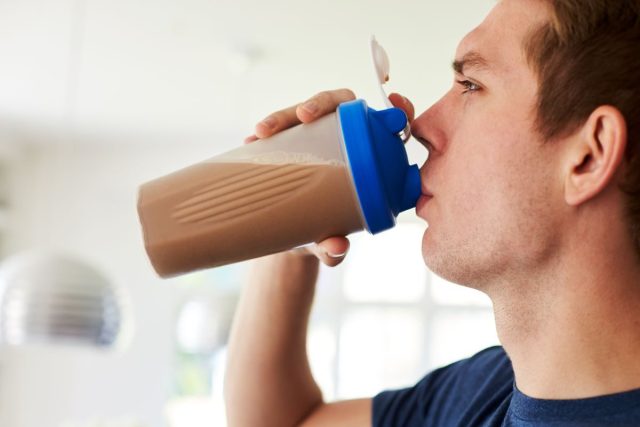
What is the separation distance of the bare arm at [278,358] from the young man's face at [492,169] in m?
0.30

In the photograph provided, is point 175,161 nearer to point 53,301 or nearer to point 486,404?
point 53,301

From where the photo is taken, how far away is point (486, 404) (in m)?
1.14

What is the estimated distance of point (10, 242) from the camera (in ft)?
19.8

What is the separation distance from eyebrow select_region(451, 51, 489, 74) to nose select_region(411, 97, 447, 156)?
0.15 ft

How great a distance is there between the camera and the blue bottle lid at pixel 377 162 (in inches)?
38.6

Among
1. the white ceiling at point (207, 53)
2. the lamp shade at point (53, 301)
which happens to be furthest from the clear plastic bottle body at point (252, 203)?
the white ceiling at point (207, 53)

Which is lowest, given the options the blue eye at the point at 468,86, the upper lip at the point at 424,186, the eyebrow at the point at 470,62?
the upper lip at the point at 424,186

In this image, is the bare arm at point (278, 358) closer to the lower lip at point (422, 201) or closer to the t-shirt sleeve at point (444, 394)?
the t-shirt sleeve at point (444, 394)

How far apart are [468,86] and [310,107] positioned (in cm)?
20

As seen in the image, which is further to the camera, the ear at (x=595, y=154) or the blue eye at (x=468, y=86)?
the blue eye at (x=468, y=86)

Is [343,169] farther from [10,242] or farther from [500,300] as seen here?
[10,242]

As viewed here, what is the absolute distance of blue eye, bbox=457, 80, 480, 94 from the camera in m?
Answer: 1.07

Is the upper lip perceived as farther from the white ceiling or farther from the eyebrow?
the white ceiling

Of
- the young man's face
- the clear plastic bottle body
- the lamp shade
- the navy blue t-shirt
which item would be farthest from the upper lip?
the lamp shade
